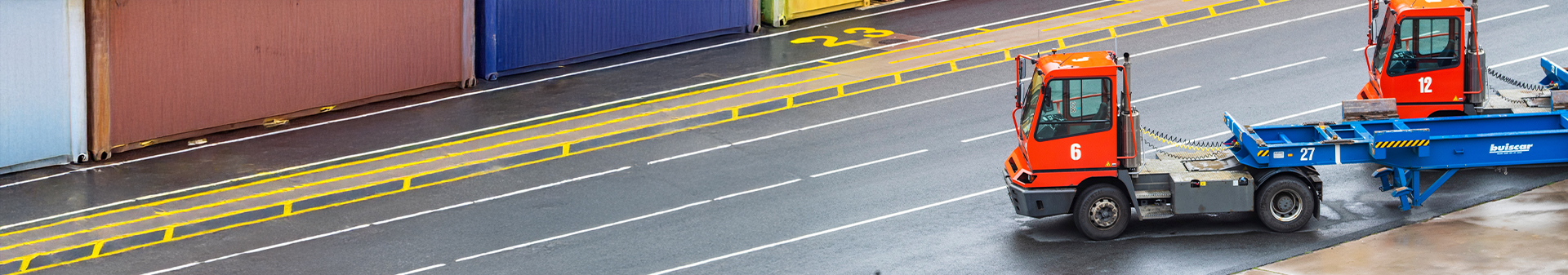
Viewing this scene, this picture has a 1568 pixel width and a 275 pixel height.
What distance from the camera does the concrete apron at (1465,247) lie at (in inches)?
660

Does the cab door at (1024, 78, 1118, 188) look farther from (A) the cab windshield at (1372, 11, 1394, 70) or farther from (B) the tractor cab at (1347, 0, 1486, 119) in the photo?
(A) the cab windshield at (1372, 11, 1394, 70)

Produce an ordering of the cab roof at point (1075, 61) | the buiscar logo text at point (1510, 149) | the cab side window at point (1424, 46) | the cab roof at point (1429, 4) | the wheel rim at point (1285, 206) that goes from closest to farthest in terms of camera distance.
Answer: the cab roof at point (1075, 61)
the wheel rim at point (1285, 206)
the buiscar logo text at point (1510, 149)
the cab roof at point (1429, 4)
the cab side window at point (1424, 46)

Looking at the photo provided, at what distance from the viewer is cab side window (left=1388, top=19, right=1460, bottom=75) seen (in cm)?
2075

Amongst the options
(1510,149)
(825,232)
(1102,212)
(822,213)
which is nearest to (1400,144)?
(1510,149)

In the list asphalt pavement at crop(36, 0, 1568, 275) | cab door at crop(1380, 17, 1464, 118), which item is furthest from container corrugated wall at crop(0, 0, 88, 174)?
cab door at crop(1380, 17, 1464, 118)

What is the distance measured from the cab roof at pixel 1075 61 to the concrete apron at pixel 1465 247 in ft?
9.44

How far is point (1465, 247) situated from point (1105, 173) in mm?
4195

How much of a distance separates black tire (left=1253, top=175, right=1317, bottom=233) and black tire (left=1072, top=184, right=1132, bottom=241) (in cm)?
162

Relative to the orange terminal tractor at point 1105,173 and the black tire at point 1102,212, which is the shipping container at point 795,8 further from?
the black tire at point 1102,212

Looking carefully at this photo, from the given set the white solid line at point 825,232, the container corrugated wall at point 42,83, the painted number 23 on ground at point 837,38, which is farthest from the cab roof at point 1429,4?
the container corrugated wall at point 42,83

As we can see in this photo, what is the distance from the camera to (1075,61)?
17.5 m

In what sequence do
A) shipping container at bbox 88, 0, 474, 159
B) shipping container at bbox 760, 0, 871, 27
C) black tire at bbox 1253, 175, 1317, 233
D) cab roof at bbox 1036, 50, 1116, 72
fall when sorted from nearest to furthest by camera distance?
cab roof at bbox 1036, 50, 1116, 72, black tire at bbox 1253, 175, 1317, 233, shipping container at bbox 88, 0, 474, 159, shipping container at bbox 760, 0, 871, 27

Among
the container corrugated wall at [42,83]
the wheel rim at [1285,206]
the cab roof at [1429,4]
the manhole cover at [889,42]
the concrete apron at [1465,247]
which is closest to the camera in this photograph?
the concrete apron at [1465,247]

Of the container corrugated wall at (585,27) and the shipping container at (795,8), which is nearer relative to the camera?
the container corrugated wall at (585,27)
